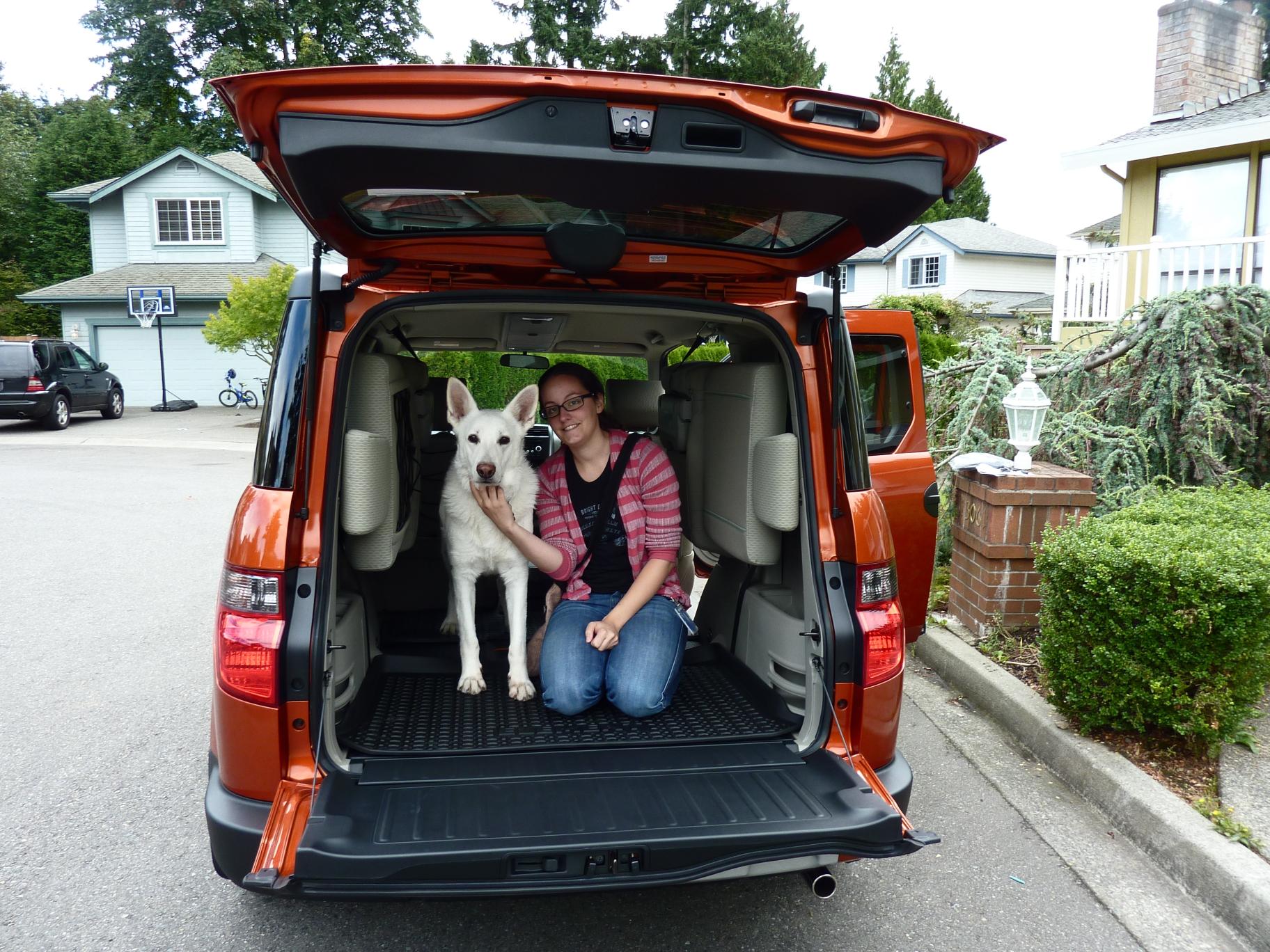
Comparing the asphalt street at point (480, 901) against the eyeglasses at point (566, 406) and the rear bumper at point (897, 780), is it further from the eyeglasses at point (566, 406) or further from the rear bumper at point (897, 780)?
the eyeglasses at point (566, 406)

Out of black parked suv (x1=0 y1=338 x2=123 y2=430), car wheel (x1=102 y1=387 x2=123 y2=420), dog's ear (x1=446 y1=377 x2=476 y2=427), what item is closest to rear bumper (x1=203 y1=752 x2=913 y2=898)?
dog's ear (x1=446 y1=377 x2=476 y2=427)

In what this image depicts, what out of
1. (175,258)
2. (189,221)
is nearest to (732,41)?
(189,221)

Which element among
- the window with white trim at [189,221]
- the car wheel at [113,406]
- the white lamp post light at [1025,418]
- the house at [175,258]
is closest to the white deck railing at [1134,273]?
the white lamp post light at [1025,418]

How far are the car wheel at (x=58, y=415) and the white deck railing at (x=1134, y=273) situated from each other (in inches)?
822

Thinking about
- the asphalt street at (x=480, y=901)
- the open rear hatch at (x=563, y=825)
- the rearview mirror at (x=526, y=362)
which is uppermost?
the rearview mirror at (x=526, y=362)

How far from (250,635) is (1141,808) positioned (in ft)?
10.8

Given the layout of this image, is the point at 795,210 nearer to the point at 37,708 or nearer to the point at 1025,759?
the point at 1025,759

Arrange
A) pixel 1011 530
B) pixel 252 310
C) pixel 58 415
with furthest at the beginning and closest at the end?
pixel 252 310 < pixel 58 415 < pixel 1011 530

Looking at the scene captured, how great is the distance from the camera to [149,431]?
1980 cm

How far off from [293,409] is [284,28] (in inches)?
1637

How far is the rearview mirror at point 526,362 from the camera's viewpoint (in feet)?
15.2

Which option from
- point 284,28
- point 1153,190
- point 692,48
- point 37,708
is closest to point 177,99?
point 284,28

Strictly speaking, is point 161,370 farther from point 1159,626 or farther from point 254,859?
point 1159,626

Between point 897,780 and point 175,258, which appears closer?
point 897,780
